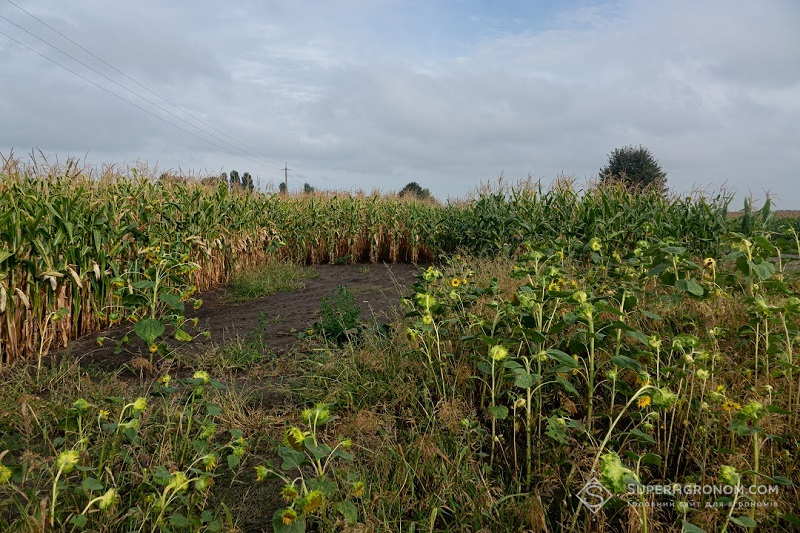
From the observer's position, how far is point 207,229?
760 cm

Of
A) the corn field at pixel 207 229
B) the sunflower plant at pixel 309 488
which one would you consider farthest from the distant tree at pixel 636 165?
the sunflower plant at pixel 309 488

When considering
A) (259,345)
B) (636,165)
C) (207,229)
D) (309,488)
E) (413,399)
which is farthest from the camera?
(636,165)

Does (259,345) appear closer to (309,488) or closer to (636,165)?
(309,488)

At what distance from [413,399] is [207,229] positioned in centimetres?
579

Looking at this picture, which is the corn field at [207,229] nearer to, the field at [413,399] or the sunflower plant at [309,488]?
the field at [413,399]

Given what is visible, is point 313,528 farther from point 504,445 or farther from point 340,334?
point 340,334

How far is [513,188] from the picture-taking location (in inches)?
372

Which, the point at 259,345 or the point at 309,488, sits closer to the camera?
the point at 309,488

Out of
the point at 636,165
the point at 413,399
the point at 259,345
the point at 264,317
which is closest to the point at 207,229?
the point at 264,317

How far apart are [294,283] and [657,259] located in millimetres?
5978

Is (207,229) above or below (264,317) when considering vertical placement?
above

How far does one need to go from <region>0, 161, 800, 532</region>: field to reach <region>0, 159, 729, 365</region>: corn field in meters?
0.05

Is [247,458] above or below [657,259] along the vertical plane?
below

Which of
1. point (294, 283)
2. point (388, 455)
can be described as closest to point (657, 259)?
point (388, 455)
